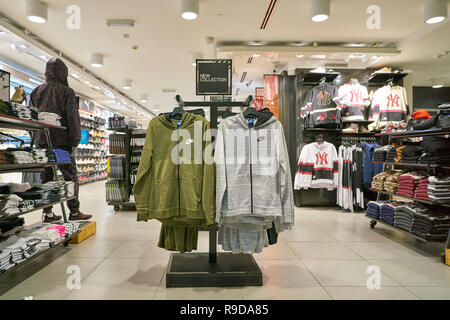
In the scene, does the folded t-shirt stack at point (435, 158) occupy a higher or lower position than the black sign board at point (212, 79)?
lower

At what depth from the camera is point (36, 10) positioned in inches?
168

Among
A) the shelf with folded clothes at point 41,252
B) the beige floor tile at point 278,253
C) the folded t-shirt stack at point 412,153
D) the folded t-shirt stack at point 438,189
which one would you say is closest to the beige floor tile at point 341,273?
the beige floor tile at point 278,253

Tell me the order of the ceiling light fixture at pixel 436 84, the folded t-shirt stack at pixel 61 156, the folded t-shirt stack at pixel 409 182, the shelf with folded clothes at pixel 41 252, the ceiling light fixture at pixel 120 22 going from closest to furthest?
the shelf with folded clothes at pixel 41 252, the folded t-shirt stack at pixel 61 156, the folded t-shirt stack at pixel 409 182, the ceiling light fixture at pixel 120 22, the ceiling light fixture at pixel 436 84

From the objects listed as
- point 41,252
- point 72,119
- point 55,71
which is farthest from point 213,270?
point 55,71

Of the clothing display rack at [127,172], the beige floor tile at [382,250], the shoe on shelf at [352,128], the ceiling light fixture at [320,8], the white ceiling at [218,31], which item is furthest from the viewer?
the shoe on shelf at [352,128]

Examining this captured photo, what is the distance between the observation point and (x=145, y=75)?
836 centimetres

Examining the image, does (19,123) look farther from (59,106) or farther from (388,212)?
(388,212)

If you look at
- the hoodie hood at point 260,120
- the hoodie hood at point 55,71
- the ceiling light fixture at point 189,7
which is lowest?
the hoodie hood at point 260,120

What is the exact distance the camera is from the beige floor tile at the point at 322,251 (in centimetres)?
296

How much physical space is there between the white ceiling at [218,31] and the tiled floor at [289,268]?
358 cm

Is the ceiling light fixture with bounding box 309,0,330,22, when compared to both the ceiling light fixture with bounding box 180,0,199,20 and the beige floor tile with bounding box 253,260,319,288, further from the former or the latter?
the beige floor tile with bounding box 253,260,319,288

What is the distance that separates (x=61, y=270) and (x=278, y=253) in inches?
87.2

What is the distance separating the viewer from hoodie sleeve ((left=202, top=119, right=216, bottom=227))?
6.72 feet

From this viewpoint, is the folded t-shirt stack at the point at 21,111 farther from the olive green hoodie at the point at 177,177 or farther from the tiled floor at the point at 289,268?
the tiled floor at the point at 289,268
